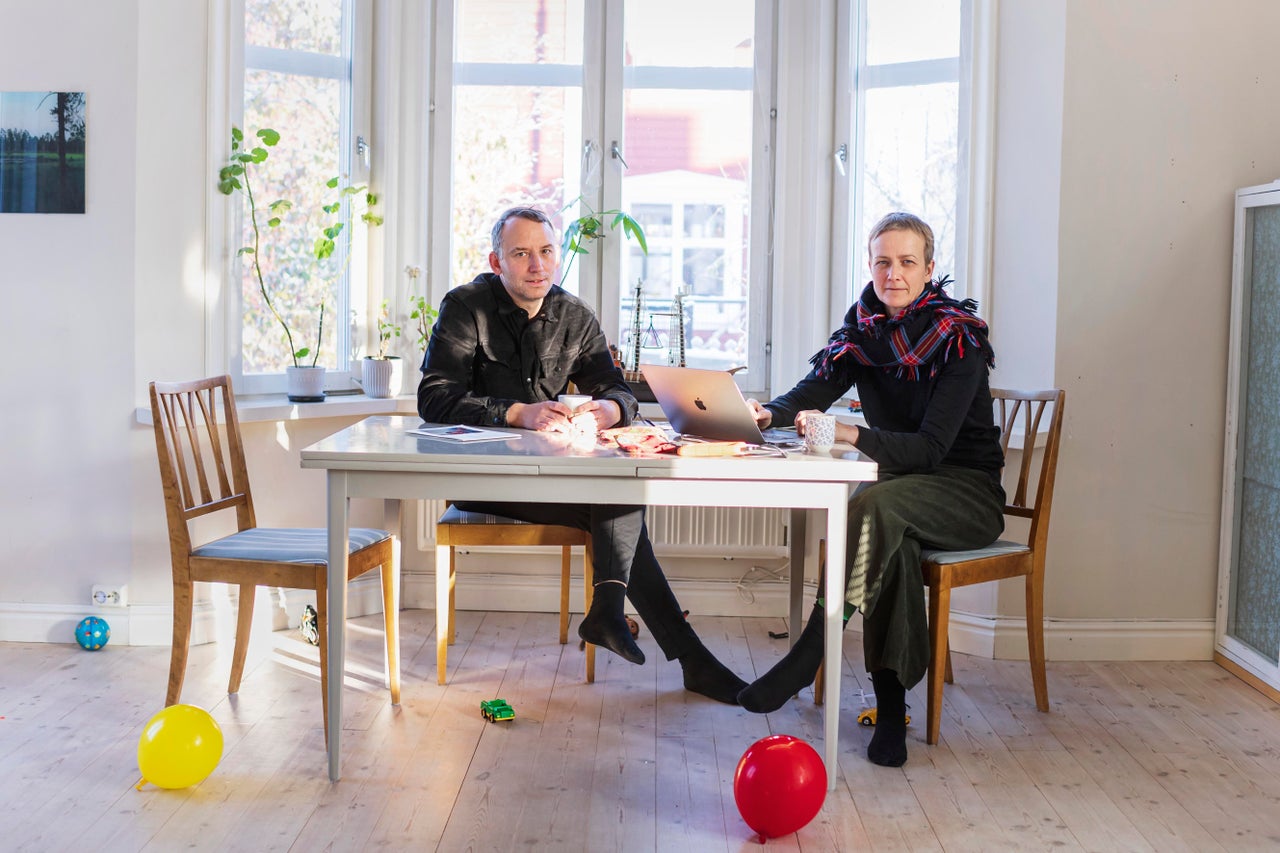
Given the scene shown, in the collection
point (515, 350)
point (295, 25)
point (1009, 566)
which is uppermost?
point (295, 25)

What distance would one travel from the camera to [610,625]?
2.78 metres

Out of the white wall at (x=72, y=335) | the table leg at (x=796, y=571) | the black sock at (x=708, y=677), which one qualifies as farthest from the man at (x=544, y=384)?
the white wall at (x=72, y=335)

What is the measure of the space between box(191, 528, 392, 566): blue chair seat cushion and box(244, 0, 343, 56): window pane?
1.55m

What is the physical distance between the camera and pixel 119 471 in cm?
341

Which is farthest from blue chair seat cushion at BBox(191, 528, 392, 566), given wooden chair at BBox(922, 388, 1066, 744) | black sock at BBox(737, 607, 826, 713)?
wooden chair at BBox(922, 388, 1066, 744)

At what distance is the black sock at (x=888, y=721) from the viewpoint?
268cm

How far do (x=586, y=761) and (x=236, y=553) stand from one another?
0.92 m

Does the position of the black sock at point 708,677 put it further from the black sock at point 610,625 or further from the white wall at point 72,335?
the white wall at point 72,335

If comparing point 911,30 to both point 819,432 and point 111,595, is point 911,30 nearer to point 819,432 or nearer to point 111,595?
point 819,432

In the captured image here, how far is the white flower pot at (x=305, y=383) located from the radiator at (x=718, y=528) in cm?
49

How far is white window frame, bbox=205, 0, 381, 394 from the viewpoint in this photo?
11.4ft

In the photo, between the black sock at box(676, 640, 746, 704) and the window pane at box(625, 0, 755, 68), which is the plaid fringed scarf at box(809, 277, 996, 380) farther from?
the window pane at box(625, 0, 755, 68)

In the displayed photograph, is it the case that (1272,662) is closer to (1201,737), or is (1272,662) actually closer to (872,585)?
(1201,737)

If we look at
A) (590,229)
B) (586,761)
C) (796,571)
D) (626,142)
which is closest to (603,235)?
(590,229)
